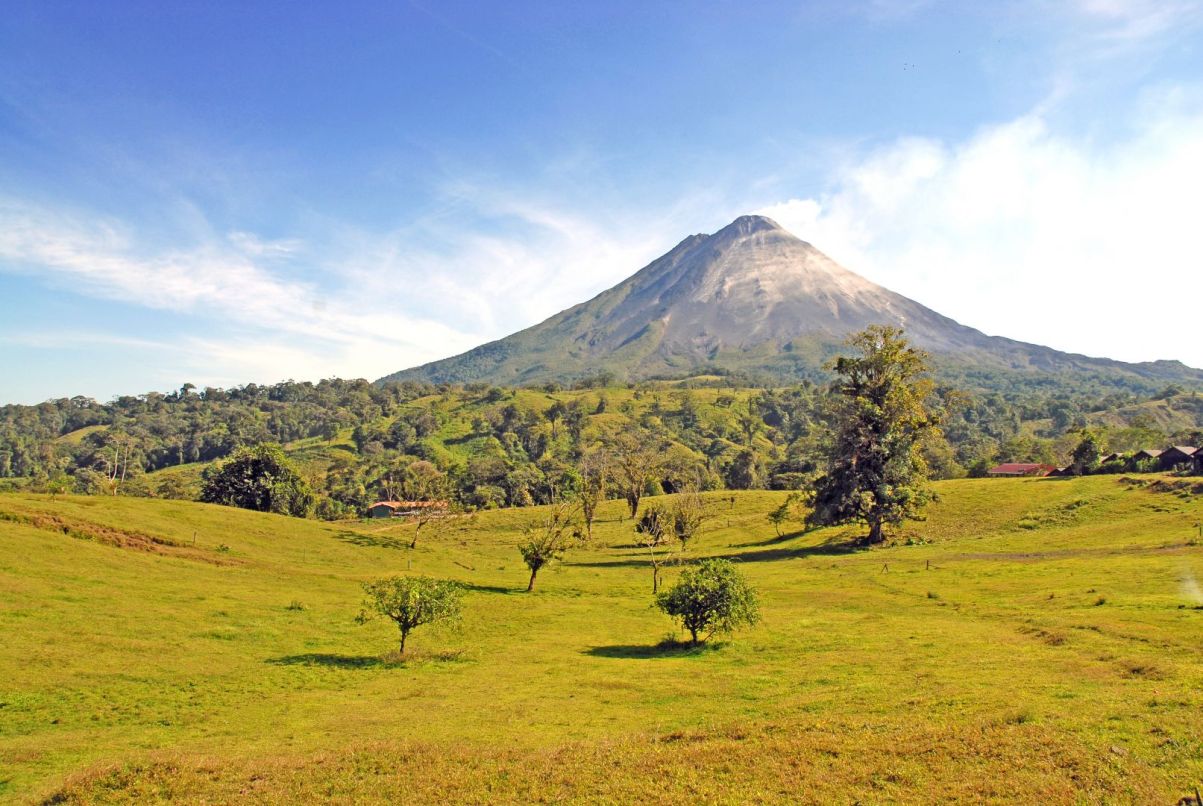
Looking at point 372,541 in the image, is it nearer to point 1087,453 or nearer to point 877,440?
point 877,440

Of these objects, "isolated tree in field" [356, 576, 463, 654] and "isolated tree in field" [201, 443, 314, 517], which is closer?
"isolated tree in field" [356, 576, 463, 654]

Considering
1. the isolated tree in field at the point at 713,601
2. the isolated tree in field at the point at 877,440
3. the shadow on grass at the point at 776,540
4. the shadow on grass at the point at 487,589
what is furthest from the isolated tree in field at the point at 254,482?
the isolated tree in field at the point at 713,601

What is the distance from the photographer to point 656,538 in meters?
67.9

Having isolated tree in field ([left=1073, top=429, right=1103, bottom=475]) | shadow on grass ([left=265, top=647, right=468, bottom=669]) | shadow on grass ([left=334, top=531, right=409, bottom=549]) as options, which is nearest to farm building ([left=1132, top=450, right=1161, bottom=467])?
isolated tree in field ([left=1073, top=429, right=1103, bottom=475])

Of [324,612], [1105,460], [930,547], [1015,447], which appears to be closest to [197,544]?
[324,612]

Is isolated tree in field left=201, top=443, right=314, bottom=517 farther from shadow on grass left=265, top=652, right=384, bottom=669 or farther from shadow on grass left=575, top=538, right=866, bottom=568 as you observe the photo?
shadow on grass left=265, top=652, right=384, bottom=669

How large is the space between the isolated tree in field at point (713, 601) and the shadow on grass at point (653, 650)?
747mm

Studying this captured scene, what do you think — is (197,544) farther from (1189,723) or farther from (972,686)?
(1189,723)

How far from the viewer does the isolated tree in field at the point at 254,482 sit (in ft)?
312

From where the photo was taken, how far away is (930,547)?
63812mm

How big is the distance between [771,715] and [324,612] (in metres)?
31.1

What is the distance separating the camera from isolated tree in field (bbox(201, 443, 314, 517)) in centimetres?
9506

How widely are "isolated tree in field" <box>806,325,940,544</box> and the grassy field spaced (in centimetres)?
969

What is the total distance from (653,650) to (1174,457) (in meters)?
93.6
